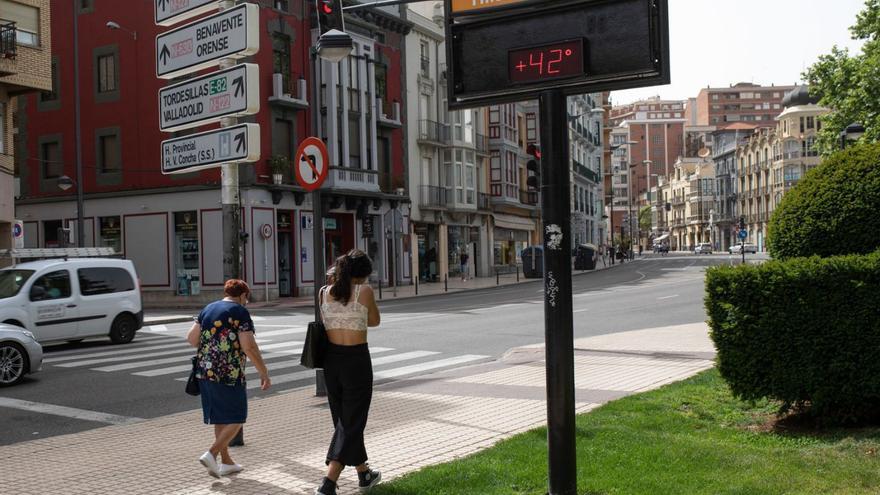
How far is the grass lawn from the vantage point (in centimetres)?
552

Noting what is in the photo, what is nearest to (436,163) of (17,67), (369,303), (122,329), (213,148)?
(17,67)

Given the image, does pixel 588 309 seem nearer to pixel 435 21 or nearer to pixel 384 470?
pixel 384 470

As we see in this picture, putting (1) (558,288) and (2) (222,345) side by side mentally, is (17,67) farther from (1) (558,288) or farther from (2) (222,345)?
(1) (558,288)

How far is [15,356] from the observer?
12.3 metres

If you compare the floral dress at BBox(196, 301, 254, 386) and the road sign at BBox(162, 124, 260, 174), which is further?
the road sign at BBox(162, 124, 260, 174)

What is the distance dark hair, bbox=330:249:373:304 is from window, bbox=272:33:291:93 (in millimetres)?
31279

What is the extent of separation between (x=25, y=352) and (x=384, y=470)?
789 centimetres

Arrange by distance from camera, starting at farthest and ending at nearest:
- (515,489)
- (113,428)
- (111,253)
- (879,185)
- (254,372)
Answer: (111,253) → (254,372) → (113,428) → (879,185) → (515,489)

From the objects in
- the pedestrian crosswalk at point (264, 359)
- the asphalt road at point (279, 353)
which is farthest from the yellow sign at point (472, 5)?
the pedestrian crosswalk at point (264, 359)

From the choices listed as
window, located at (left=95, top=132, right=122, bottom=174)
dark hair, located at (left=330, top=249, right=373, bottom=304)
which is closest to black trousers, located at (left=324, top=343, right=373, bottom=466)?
dark hair, located at (left=330, top=249, right=373, bottom=304)

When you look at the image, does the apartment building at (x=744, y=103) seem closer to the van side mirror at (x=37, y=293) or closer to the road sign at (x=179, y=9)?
the van side mirror at (x=37, y=293)

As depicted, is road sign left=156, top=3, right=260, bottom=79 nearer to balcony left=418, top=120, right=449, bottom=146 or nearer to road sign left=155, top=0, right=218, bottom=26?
road sign left=155, top=0, right=218, bottom=26

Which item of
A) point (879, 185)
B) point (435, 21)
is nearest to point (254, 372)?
point (879, 185)

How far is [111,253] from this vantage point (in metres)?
19.2
